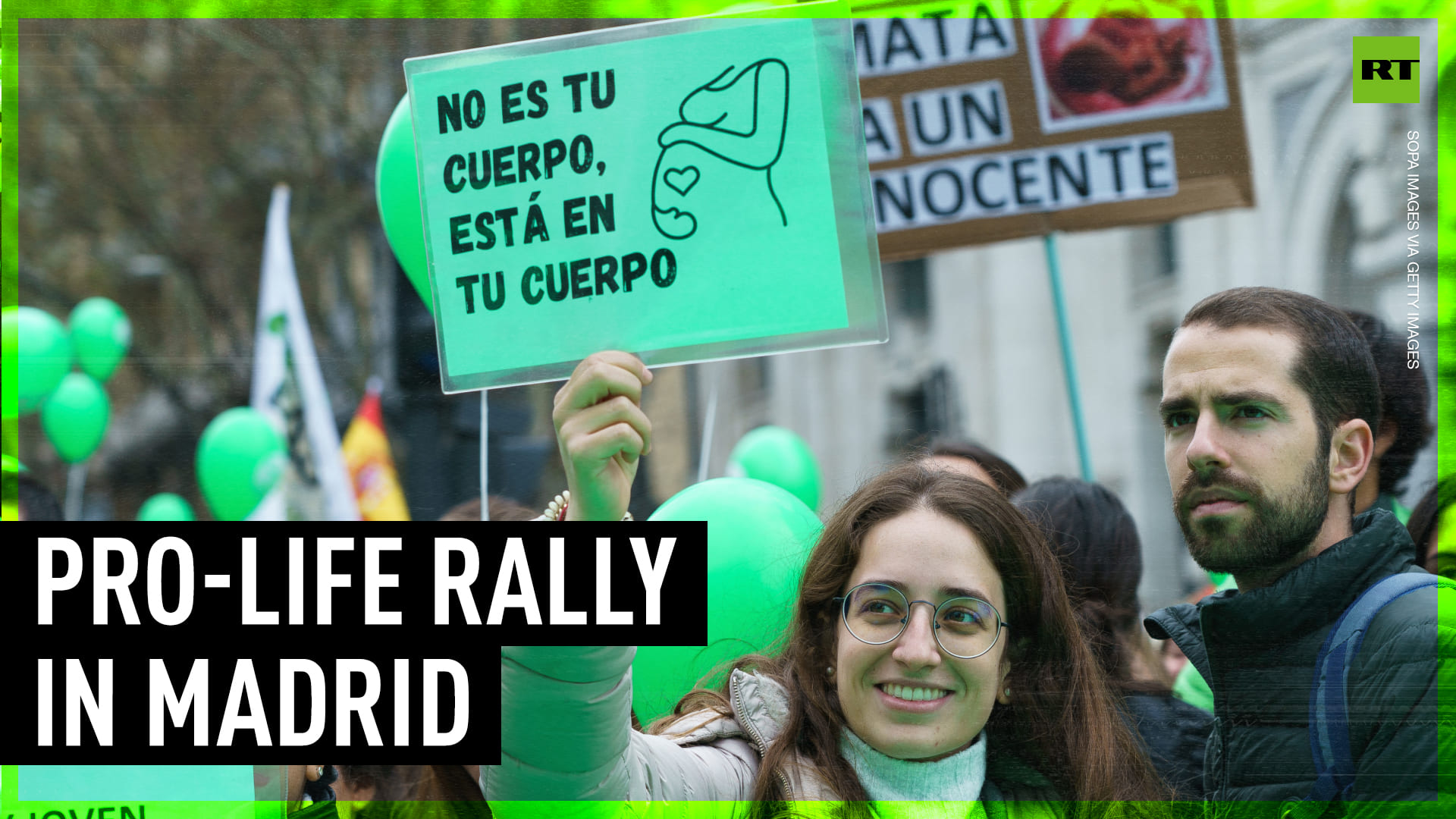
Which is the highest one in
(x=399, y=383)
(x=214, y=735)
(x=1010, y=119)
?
(x=1010, y=119)

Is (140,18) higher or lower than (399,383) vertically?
higher

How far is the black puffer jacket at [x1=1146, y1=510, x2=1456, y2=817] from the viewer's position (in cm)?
160

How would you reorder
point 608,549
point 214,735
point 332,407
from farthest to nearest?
point 332,407 → point 214,735 → point 608,549

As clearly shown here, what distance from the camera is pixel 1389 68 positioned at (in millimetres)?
1725

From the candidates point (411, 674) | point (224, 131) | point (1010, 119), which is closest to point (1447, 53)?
point (1010, 119)

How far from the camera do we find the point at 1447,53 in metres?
1.72

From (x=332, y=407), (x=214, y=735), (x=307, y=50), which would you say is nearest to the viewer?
(x=214, y=735)

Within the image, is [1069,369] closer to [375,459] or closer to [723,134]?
[723,134]

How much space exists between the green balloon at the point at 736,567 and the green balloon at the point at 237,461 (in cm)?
70

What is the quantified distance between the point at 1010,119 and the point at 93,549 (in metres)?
1.51

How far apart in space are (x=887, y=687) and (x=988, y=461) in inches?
30.2

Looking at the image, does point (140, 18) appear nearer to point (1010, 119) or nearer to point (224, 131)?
point (224, 131)

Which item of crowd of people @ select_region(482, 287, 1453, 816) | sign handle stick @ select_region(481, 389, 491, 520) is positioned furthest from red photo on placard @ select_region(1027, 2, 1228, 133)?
sign handle stick @ select_region(481, 389, 491, 520)

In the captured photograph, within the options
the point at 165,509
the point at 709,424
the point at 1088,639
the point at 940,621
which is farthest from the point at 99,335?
the point at 1088,639
